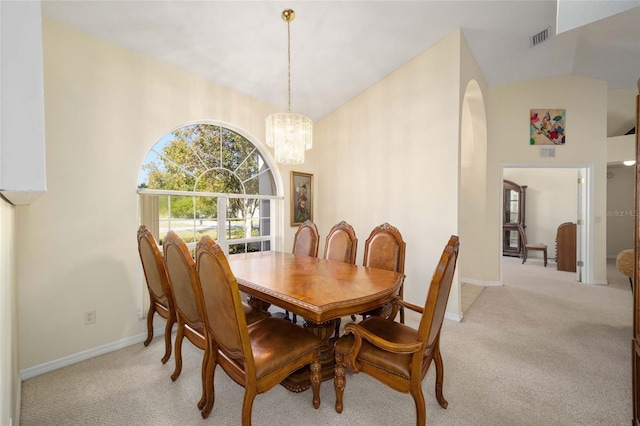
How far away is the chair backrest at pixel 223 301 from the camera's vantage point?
4.19 feet

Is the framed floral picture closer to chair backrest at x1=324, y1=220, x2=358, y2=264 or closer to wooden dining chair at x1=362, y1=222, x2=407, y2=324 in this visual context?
chair backrest at x1=324, y1=220, x2=358, y2=264

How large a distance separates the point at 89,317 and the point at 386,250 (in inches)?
104

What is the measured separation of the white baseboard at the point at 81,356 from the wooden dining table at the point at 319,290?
1.15 m

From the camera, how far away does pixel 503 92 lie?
4633 mm

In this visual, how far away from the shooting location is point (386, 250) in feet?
8.48

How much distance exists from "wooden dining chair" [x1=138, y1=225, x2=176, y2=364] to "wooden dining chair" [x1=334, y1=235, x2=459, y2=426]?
1.32 metres

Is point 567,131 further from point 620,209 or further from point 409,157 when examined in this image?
point 620,209

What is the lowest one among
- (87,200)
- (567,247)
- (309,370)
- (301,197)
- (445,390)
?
(445,390)

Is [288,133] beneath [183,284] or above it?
above

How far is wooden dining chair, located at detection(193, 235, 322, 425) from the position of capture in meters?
1.30

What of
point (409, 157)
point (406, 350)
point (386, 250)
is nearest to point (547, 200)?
point (409, 157)

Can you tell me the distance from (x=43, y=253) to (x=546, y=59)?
620 centimetres

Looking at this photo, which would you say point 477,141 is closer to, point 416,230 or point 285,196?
point 416,230

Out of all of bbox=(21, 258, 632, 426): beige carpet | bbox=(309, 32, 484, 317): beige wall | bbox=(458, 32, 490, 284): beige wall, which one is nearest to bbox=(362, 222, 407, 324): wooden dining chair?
bbox=(21, 258, 632, 426): beige carpet
